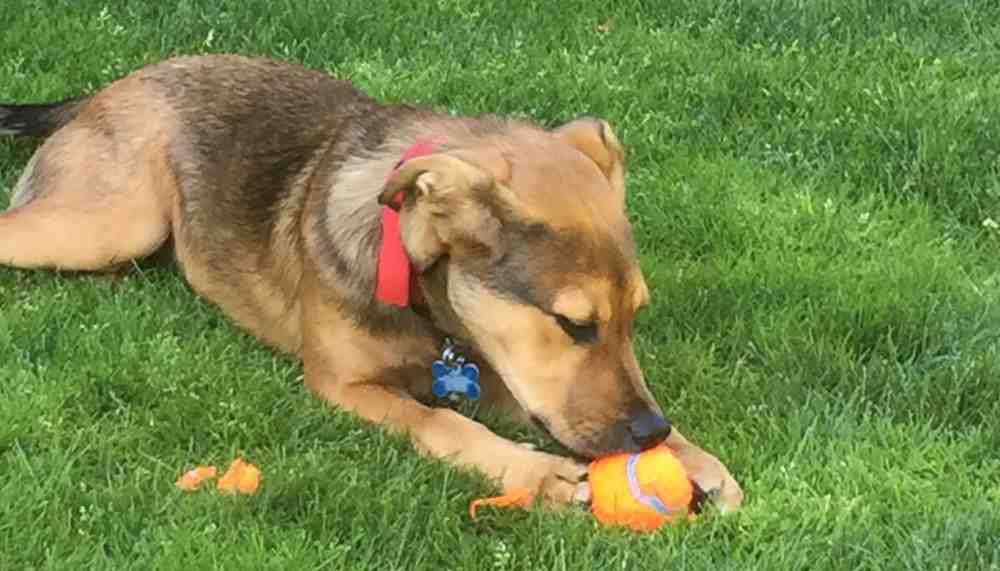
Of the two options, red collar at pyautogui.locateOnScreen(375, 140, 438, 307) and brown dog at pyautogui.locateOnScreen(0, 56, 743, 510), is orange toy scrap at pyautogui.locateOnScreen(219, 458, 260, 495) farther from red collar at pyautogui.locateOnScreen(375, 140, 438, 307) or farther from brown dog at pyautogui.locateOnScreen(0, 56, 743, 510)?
red collar at pyautogui.locateOnScreen(375, 140, 438, 307)

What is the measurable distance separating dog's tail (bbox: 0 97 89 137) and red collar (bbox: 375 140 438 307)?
2.22 metres

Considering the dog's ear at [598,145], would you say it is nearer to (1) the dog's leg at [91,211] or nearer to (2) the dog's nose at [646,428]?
(2) the dog's nose at [646,428]

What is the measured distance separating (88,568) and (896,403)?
258 cm

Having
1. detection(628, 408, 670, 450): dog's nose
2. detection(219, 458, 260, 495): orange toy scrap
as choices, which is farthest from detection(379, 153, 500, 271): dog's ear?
detection(219, 458, 260, 495): orange toy scrap

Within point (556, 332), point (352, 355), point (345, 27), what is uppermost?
point (556, 332)

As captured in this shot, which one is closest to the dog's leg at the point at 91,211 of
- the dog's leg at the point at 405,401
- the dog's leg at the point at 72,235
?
the dog's leg at the point at 72,235

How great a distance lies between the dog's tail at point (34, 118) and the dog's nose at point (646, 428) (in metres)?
3.18

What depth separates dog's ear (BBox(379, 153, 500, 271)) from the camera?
14.1 feet


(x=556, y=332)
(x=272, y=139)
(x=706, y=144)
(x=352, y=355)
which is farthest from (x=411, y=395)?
(x=706, y=144)

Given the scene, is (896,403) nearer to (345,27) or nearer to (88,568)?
(88,568)

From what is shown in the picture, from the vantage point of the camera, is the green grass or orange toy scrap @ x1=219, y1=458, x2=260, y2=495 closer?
the green grass

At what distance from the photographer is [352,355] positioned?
195 inches

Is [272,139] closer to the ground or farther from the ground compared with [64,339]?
farther from the ground

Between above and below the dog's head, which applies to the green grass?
below
